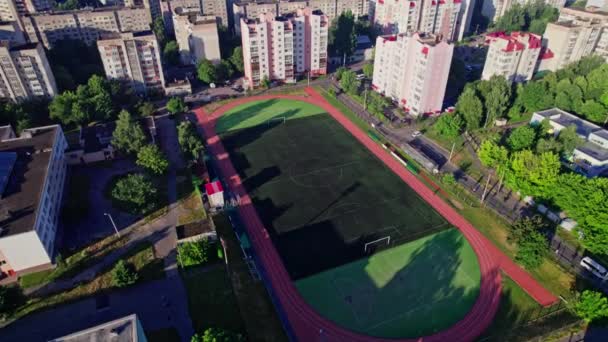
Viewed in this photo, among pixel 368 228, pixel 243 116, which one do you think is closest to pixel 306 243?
pixel 368 228

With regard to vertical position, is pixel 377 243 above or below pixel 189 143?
below

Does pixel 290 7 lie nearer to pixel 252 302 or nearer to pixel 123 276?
pixel 123 276

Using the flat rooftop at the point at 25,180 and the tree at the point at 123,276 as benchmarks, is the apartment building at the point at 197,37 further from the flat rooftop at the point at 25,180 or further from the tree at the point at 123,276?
the tree at the point at 123,276

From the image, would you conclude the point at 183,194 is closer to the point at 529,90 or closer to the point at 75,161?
the point at 75,161

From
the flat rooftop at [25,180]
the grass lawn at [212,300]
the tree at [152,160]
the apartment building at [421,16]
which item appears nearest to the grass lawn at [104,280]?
the grass lawn at [212,300]

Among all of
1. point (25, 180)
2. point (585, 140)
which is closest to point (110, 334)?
point (25, 180)

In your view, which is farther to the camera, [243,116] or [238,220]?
[243,116]
